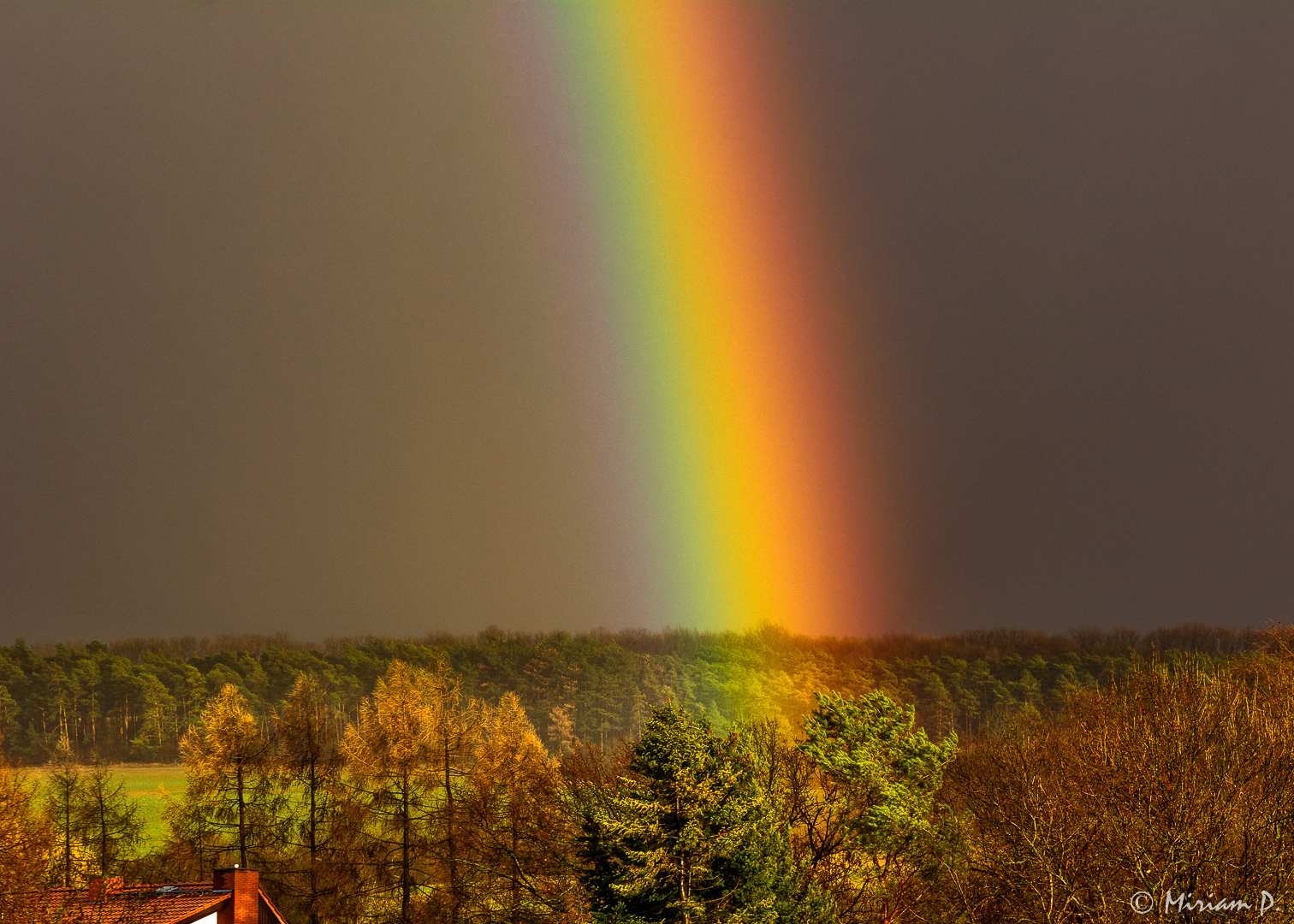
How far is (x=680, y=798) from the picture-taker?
76.7ft

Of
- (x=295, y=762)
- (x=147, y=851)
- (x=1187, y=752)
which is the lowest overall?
(x=147, y=851)

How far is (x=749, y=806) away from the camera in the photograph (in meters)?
24.1

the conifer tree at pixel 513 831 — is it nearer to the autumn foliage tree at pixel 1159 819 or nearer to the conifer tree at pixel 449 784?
the conifer tree at pixel 449 784

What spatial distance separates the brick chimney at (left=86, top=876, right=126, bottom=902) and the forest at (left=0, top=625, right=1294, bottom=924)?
1.53 meters

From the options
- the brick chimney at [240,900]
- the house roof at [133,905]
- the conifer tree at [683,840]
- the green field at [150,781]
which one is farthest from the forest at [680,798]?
the brick chimney at [240,900]

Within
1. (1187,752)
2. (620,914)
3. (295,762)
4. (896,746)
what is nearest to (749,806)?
(620,914)

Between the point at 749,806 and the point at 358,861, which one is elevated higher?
the point at 749,806

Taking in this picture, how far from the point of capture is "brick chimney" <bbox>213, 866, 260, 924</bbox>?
32.7 meters

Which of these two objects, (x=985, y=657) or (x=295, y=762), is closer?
(x=295, y=762)

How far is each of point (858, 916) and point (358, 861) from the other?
87.7ft

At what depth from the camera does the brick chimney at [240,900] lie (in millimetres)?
32688

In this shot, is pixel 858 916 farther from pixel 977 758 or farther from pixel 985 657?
pixel 985 657

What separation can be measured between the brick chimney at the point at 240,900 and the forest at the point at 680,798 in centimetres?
548

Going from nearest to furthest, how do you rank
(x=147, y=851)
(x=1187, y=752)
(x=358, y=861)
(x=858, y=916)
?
1. (x=1187, y=752)
2. (x=858, y=916)
3. (x=358, y=861)
4. (x=147, y=851)
